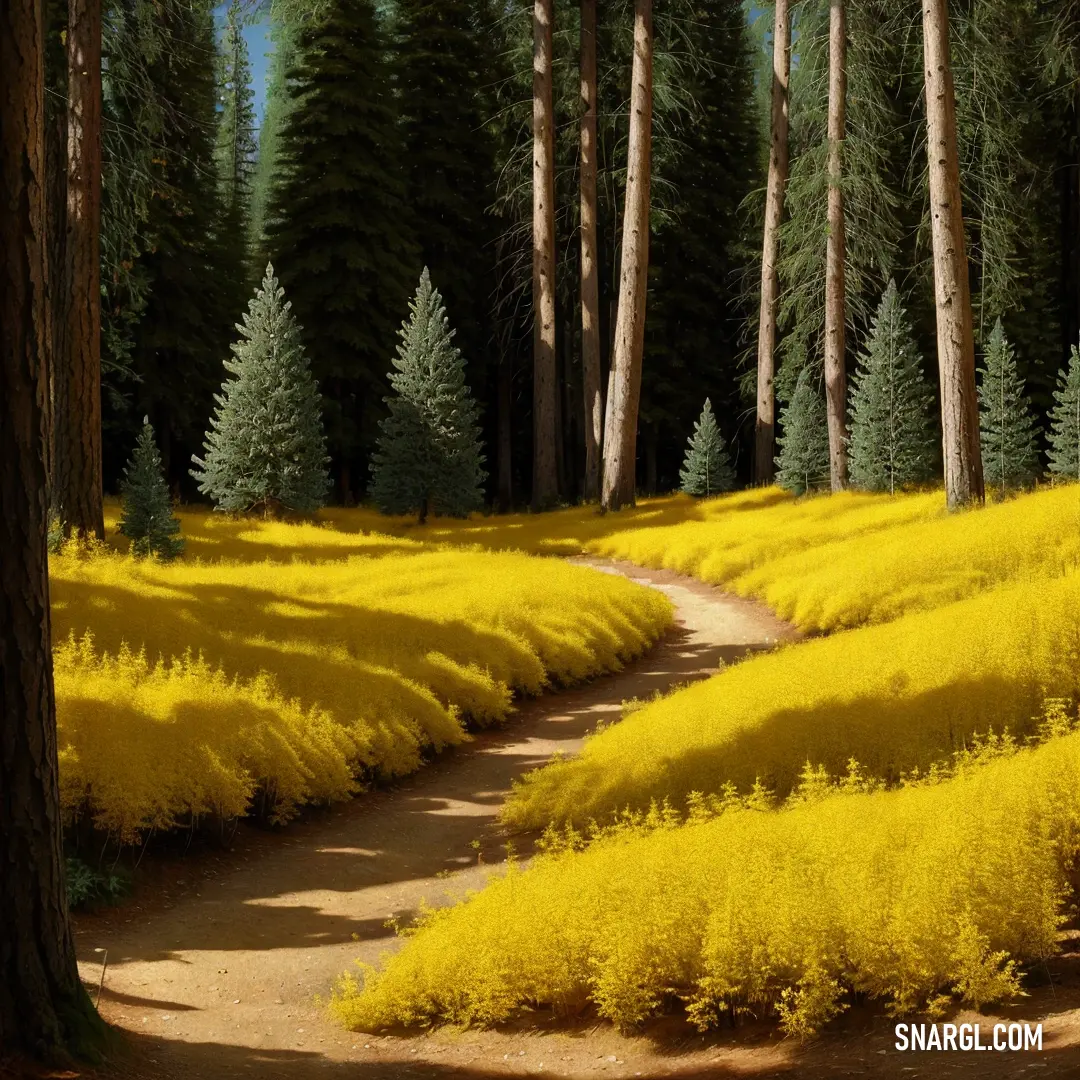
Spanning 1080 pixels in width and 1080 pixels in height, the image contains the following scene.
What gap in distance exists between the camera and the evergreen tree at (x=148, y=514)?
1664 centimetres

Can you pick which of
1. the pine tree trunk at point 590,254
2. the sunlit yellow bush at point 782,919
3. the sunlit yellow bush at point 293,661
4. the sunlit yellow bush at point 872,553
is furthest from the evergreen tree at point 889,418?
the sunlit yellow bush at point 782,919

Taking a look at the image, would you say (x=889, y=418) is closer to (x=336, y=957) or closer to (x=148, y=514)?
(x=148, y=514)

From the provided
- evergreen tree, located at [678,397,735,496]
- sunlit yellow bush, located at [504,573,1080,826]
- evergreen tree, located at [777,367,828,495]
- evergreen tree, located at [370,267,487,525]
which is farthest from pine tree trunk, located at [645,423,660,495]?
sunlit yellow bush, located at [504,573,1080,826]

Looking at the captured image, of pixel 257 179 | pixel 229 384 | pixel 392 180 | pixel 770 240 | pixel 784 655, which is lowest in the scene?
pixel 784 655

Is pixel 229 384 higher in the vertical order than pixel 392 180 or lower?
lower

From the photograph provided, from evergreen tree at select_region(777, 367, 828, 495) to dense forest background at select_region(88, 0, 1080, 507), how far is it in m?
0.93

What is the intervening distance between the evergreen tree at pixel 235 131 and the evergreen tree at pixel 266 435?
15.0 ft

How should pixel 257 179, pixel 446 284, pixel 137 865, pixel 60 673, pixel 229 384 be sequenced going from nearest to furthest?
pixel 137 865 → pixel 60 673 → pixel 229 384 → pixel 446 284 → pixel 257 179

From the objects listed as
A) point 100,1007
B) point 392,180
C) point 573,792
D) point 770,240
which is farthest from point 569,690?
point 392,180

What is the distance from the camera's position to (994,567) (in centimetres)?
1244

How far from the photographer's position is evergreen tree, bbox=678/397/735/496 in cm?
2914

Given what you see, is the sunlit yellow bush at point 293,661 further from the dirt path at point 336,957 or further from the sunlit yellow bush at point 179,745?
the dirt path at point 336,957

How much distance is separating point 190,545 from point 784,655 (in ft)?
36.2

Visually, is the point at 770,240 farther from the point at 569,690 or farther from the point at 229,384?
the point at 569,690
